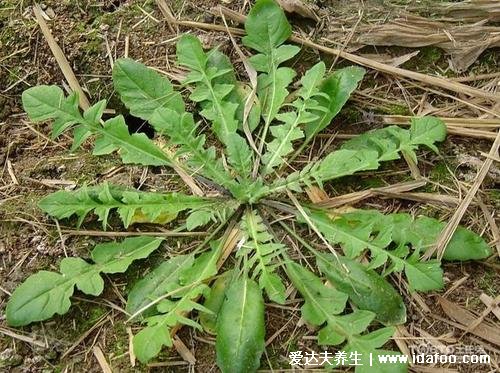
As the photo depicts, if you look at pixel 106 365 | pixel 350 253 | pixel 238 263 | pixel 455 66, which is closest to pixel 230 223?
pixel 238 263

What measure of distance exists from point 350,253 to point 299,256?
0.55 ft

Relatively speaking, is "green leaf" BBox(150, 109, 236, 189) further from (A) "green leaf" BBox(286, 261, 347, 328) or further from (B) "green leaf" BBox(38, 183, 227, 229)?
(A) "green leaf" BBox(286, 261, 347, 328)

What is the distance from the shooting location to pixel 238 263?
1991mm

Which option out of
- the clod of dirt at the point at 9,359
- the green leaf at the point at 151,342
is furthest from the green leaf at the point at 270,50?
the clod of dirt at the point at 9,359

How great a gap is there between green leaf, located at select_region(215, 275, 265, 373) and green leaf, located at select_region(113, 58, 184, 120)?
2.06 feet

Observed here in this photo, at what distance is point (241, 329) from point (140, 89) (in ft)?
2.75

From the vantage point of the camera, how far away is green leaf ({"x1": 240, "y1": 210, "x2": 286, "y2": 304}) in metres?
1.88

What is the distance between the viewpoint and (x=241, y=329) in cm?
184

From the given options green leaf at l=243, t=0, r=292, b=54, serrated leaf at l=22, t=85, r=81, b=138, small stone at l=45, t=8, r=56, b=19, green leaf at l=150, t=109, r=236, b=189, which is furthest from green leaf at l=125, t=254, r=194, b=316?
small stone at l=45, t=8, r=56, b=19

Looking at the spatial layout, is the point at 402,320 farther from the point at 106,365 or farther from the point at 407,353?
the point at 106,365

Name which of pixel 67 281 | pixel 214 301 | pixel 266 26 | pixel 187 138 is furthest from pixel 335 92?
pixel 67 281

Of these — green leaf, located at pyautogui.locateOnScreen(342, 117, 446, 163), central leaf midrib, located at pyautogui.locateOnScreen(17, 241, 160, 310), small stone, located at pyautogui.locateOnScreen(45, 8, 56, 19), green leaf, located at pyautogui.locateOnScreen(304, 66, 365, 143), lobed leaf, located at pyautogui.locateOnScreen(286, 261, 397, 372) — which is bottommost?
lobed leaf, located at pyautogui.locateOnScreen(286, 261, 397, 372)

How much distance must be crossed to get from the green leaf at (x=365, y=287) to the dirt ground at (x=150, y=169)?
0.21ft

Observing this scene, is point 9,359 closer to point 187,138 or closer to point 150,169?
point 150,169
